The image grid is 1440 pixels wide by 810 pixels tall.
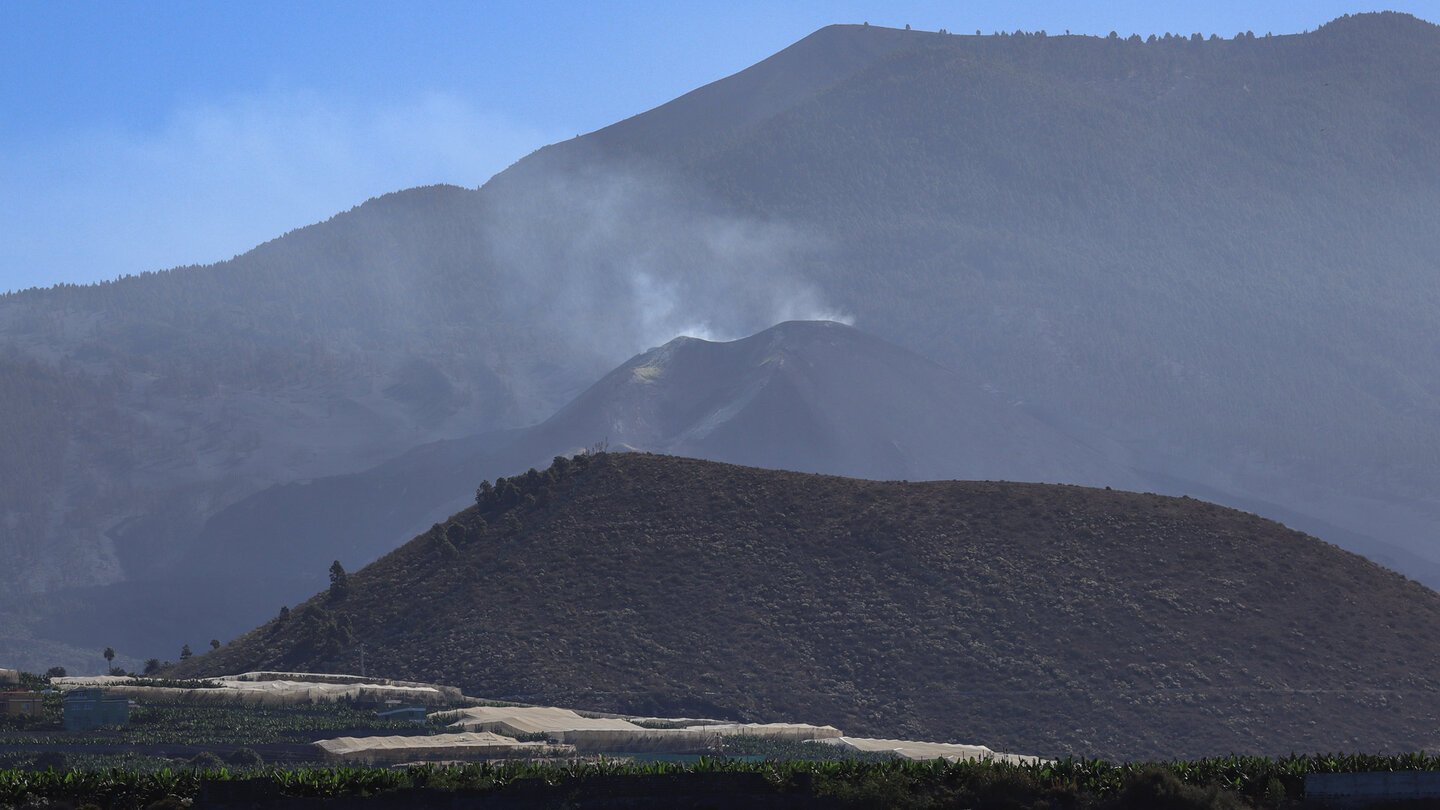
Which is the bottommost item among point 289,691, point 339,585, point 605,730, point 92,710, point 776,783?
point 776,783

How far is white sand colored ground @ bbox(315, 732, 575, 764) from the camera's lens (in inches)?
1881

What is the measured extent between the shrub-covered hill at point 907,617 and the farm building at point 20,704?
2111 cm

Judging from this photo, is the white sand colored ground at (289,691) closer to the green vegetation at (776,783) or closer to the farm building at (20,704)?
the farm building at (20,704)

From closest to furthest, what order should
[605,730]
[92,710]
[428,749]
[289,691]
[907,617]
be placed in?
[428,749]
[92,710]
[605,730]
[289,691]
[907,617]

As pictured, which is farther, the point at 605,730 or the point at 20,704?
the point at 605,730

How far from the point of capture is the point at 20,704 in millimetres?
55250

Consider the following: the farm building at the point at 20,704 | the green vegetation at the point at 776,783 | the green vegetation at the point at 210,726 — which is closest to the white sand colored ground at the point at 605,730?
the green vegetation at the point at 210,726

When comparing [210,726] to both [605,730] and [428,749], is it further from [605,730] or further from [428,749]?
[605,730]

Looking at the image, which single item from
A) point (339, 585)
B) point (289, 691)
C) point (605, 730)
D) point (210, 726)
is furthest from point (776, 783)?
point (339, 585)

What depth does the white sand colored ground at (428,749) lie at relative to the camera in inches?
1881

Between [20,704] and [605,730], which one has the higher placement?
[20,704]

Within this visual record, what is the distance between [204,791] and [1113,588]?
59.4 metres

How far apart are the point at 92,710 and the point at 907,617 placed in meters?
41.5

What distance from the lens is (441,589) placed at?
84875 mm
